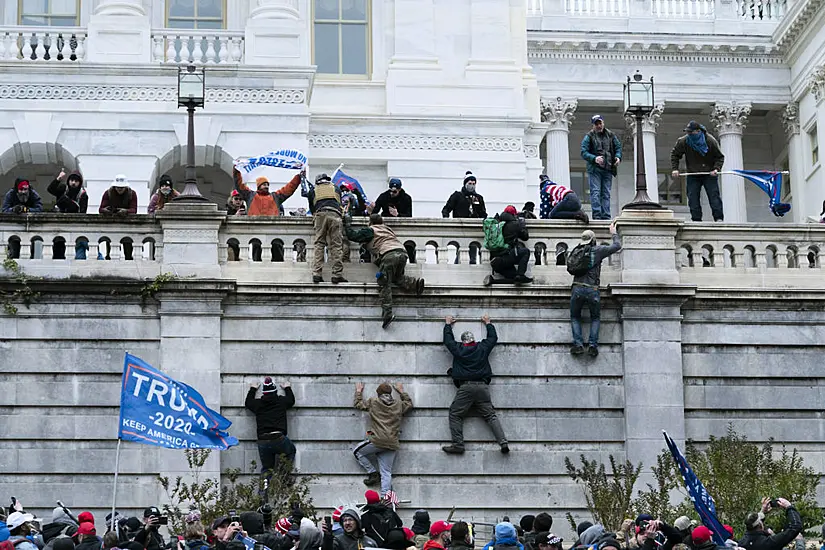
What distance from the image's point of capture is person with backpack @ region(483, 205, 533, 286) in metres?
34.8

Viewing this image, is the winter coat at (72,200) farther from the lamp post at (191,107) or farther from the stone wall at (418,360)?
the lamp post at (191,107)

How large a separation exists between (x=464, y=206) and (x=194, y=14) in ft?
41.3

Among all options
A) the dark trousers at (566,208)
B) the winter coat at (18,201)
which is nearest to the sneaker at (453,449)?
the dark trousers at (566,208)

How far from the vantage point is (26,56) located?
4469 cm

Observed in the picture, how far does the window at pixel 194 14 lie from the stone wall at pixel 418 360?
13175mm

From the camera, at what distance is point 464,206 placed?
37.2 meters

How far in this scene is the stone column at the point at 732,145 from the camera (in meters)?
66.8

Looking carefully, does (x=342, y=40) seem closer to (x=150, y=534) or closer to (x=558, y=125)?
(x=558, y=125)

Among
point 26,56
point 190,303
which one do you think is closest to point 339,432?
point 190,303

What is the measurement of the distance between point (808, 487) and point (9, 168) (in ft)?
64.8

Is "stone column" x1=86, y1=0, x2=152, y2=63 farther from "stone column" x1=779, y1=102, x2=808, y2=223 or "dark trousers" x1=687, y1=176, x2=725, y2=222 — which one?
"stone column" x1=779, y1=102, x2=808, y2=223

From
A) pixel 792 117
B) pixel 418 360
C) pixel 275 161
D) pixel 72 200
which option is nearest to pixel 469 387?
pixel 418 360

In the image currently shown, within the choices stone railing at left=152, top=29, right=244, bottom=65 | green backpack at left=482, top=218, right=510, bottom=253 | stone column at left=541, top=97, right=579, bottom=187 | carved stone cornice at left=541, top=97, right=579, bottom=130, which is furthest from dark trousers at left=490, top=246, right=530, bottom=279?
carved stone cornice at left=541, top=97, right=579, bottom=130

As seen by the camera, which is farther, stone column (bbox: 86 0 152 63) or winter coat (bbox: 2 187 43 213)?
stone column (bbox: 86 0 152 63)
